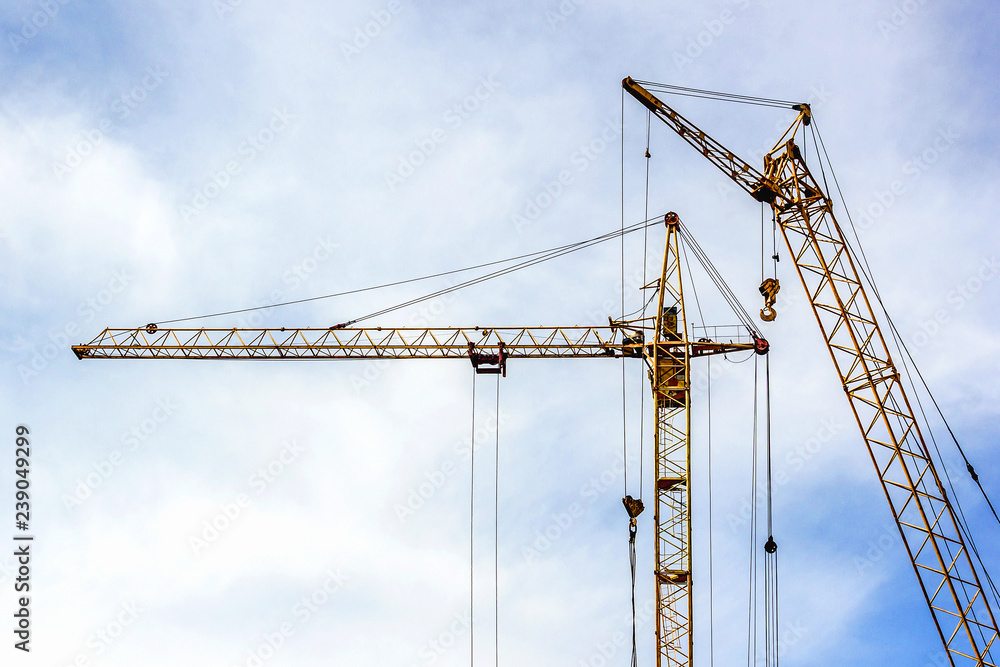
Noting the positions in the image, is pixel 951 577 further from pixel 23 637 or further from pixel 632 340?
pixel 23 637

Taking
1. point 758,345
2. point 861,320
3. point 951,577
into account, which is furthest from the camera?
point 758,345

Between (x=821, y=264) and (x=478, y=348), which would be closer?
(x=821, y=264)

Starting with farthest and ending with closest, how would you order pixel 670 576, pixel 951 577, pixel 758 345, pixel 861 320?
pixel 758 345 < pixel 670 576 < pixel 861 320 < pixel 951 577

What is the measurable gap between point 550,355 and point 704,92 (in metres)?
18.6

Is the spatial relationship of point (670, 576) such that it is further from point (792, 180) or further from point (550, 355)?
point (792, 180)

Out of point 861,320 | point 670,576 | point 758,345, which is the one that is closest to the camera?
point 861,320

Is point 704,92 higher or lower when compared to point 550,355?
higher

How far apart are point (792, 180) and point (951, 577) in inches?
869

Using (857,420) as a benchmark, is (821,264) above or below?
above

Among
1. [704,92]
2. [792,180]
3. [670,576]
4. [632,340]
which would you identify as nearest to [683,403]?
[632,340]

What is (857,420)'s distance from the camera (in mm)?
50875

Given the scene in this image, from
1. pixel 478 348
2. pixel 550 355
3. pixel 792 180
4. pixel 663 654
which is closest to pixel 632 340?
pixel 550 355

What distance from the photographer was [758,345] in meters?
60.7

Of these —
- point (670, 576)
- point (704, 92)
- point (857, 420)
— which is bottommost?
point (670, 576)
